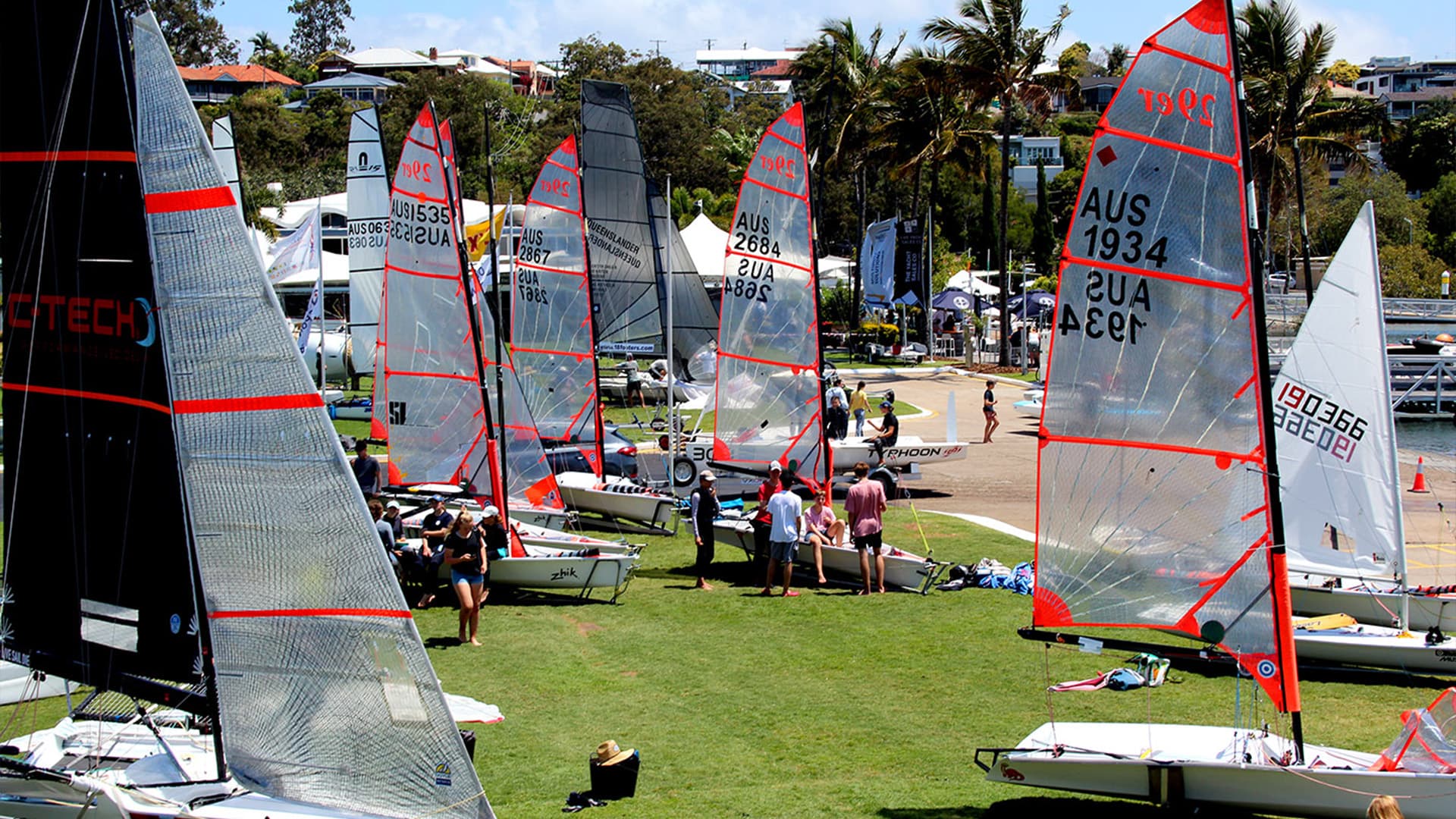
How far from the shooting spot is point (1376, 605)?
46.6ft

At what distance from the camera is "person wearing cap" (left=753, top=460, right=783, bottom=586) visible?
17156 millimetres

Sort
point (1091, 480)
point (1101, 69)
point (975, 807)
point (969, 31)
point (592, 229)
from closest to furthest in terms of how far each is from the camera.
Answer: point (975, 807), point (1091, 480), point (592, 229), point (969, 31), point (1101, 69)

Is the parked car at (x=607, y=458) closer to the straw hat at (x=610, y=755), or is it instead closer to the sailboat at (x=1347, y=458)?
the sailboat at (x=1347, y=458)

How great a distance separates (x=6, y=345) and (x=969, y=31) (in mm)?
38994

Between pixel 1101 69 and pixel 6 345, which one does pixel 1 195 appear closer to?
pixel 6 345

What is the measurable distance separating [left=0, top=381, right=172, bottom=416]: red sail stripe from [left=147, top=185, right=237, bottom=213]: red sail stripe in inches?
44.4

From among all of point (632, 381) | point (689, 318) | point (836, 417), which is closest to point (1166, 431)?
point (836, 417)

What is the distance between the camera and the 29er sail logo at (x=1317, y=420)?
14.5 metres

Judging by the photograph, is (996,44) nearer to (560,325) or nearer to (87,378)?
(560,325)

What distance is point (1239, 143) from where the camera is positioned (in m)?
9.62

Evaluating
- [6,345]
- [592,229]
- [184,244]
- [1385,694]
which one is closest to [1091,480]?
[1385,694]

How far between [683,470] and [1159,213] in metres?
15.1

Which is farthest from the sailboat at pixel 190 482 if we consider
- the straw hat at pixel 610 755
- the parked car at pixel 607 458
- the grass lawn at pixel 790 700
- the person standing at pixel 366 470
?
the parked car at pixel 607 458

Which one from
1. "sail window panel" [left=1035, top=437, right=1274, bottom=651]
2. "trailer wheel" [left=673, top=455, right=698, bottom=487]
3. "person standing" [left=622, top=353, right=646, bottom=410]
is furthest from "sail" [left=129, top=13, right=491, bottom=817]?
"person standing" [left=622, top=353, right=646, bottom=410]
